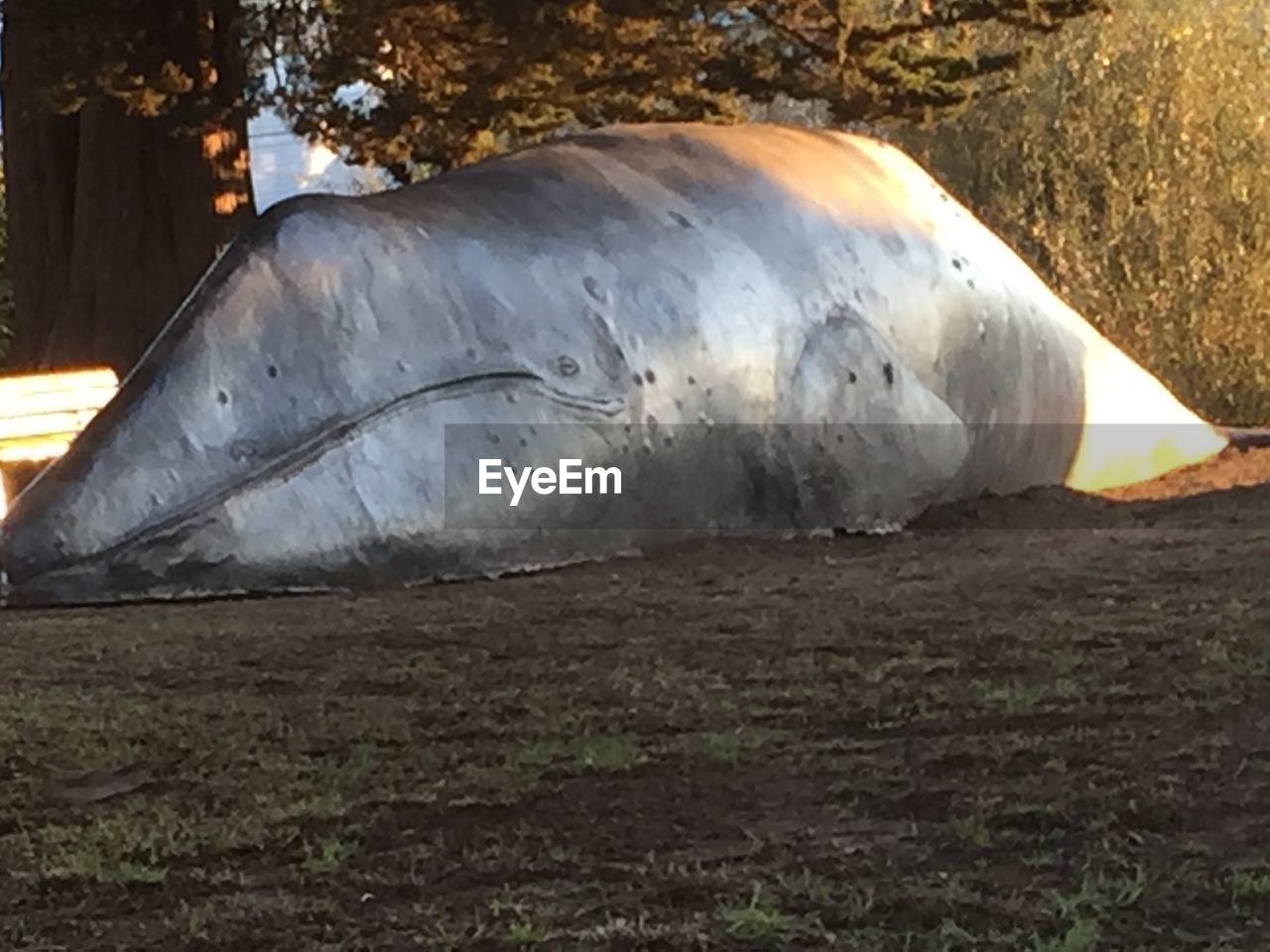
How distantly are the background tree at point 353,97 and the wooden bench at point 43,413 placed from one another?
1166 mm

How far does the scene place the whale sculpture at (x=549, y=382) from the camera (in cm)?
495

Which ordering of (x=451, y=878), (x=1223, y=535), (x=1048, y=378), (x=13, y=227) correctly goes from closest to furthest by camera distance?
(x=451, y=878), (x=1223, y=535), (x=1048, y=378), (x=13, y=227)

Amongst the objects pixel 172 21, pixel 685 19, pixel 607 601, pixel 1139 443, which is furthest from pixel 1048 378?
pixel 172 21

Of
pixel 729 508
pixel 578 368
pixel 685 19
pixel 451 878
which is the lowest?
pixel 451 878

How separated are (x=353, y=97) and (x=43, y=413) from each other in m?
2.55

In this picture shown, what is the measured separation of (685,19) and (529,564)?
118 inches

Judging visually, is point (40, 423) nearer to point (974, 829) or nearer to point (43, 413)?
point (43, 413)

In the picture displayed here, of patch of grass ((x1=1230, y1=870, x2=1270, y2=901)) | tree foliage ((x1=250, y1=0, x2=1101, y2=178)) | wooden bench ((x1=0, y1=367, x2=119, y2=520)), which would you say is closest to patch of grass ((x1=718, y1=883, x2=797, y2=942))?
patch of grass ((x1=1230, y1=870, x2=1270, y2=901))

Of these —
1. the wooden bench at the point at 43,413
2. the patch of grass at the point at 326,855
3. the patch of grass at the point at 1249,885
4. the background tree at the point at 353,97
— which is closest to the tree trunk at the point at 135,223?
the background tree at the point at 353,97

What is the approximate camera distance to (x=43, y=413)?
6359 millimetres

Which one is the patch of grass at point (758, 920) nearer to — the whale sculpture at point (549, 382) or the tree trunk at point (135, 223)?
the whale sculpture at point (549, 382)

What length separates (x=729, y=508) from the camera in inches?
220

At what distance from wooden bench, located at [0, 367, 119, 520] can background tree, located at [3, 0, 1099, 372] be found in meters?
1.17

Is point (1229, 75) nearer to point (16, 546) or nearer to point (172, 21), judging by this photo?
point (172, 21)
